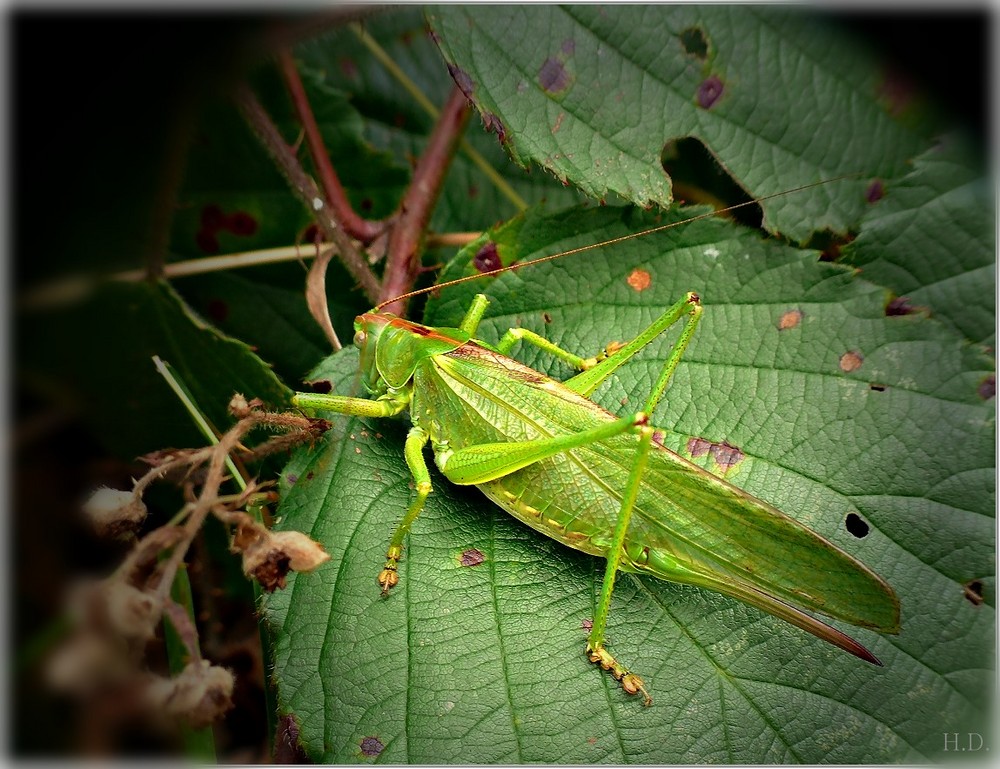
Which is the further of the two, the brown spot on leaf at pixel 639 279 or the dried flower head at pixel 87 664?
the brown spot on leaf at pixel 639 279

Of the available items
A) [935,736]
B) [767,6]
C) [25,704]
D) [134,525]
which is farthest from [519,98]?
[935,736]

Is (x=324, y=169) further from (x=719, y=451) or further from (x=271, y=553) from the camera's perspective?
(x=719, y=451)

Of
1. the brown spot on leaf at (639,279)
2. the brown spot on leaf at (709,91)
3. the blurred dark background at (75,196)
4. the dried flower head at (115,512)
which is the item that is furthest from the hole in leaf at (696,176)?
the dried flower head at (115,512)

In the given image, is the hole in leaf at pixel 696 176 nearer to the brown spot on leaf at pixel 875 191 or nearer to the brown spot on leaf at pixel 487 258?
the brown spot on leaf at pixel 875 191

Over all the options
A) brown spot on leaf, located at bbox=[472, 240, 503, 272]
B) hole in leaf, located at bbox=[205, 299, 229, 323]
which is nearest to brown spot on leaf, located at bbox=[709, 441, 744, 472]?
brown spot on leaf, located at bbox=[472, 240, 503, 272]

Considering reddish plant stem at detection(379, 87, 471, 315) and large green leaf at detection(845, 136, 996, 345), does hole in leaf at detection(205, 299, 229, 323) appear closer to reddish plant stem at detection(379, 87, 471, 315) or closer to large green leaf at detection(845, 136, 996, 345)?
reddish plant stem at detection(379, 87, 471, 315)
